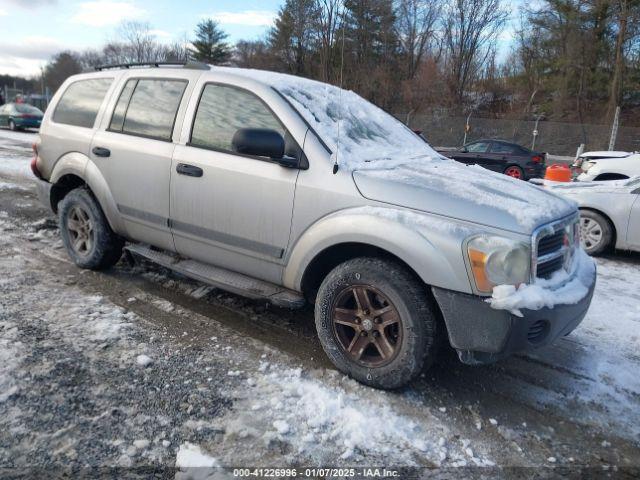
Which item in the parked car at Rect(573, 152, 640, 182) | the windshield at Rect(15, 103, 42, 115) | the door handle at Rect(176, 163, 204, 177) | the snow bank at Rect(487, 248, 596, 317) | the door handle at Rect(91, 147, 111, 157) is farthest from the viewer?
the windshield at Rect(15, 103, 42, 115)

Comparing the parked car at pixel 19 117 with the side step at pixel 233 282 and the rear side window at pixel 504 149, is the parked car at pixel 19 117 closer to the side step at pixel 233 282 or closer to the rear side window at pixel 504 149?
the rear side window at pixel 504 149

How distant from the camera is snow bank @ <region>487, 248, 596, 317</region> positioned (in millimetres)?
2586

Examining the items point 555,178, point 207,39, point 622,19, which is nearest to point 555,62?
point 622,19

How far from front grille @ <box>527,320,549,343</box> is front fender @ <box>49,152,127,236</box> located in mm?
3329

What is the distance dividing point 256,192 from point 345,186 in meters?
0.66

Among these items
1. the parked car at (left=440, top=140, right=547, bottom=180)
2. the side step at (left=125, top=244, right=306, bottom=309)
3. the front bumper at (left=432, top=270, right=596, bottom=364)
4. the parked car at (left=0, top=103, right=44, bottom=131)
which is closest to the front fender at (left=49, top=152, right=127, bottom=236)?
the side step at (left=125, top=244, right=306, bottom=309)

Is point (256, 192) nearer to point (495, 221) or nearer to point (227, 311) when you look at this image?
point (227, 311)

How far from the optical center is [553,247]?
295cm

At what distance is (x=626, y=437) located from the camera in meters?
2.78

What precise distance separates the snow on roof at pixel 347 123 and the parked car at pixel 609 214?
3.55m

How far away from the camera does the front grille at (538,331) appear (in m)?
2.73

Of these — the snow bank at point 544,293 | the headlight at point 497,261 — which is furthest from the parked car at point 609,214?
the headlight at point 497,261

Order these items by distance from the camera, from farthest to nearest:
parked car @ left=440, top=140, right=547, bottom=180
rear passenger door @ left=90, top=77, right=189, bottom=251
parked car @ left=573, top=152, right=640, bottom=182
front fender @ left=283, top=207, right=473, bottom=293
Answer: parked car @ left=440, top=140, right=547, bottom=180, parked car @ left=573, top=152, right=640, bottom=182, rear passenger door @ left=90, top=77, right=189, bottom=251, front fender @ left=283, top=207, right=473, bottom=293

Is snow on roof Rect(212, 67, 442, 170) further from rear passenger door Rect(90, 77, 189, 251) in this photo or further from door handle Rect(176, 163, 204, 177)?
door handle Rect(176, 163, 204, 177)
